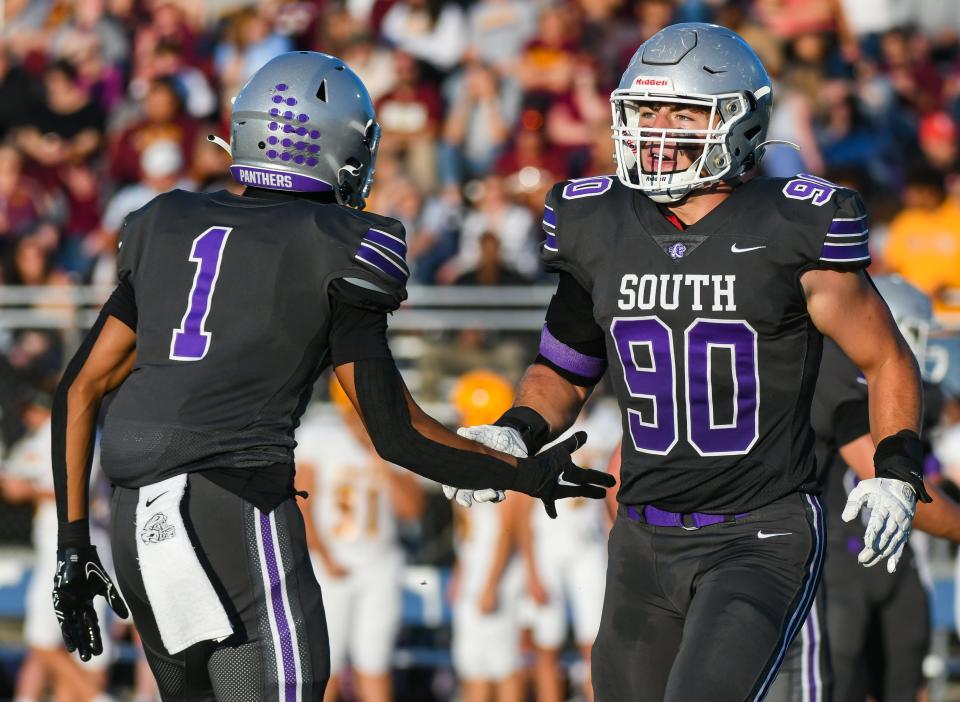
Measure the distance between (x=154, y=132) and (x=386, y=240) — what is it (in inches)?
252

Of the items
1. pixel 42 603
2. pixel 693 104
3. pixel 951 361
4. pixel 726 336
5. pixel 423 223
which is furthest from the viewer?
pixel 423 223

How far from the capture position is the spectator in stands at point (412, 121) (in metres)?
9.44

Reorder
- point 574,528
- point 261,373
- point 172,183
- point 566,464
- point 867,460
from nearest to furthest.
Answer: point 261,373
point 566,464
point 867,460
point 574,528
point 172,183

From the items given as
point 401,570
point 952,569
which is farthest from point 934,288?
point 401,570

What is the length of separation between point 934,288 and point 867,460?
3.74 m

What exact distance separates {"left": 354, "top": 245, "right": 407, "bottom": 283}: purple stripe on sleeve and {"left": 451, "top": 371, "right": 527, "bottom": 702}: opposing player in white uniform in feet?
12.9

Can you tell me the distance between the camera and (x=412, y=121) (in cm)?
961

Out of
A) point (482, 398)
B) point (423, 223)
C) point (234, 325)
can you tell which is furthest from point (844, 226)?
point (423, 223)

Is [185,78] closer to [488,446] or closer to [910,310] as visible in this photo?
[910,310]

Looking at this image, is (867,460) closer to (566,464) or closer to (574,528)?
(566,464)

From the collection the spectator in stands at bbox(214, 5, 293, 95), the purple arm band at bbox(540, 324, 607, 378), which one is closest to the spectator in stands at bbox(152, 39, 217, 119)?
the spectator in stands at bbox(214, 5, 293, 95)

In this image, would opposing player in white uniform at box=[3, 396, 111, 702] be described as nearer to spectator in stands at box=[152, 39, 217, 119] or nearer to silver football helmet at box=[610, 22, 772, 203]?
spectator in stands at box=[152, 39, 217, 119]

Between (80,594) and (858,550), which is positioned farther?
(858,550)

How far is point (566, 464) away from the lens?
3801 millimetres
